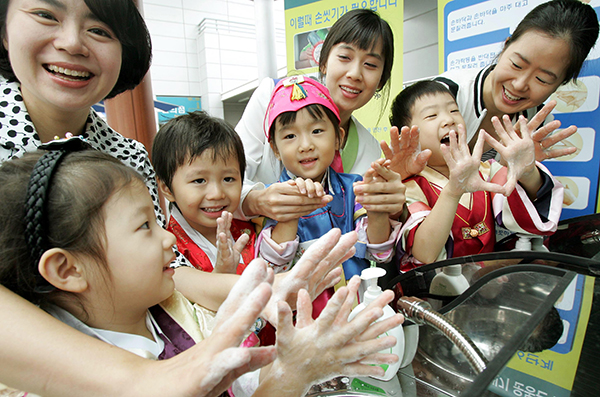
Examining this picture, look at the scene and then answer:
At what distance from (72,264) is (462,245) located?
1187 millimetres

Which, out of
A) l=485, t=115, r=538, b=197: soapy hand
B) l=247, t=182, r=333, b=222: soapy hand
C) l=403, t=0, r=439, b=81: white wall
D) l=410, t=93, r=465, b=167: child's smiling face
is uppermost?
l=403, t=0, r=439, b=81: white wall

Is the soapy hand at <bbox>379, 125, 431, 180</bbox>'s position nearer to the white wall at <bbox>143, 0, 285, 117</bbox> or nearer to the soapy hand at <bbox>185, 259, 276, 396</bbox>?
the soapy hand at <bbox>185, 259, 276, 396</bbox>

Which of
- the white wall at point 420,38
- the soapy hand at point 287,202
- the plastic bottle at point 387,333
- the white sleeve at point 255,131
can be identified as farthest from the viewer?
the white wall at point 420,38

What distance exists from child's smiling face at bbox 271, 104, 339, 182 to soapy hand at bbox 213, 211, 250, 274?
347 mm

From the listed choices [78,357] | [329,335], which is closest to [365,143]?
[329,335]

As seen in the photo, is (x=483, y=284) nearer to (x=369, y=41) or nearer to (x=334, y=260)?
(x=334, y=260)

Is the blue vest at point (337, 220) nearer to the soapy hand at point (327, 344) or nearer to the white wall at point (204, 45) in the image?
the soapy hand at point (327, 344)

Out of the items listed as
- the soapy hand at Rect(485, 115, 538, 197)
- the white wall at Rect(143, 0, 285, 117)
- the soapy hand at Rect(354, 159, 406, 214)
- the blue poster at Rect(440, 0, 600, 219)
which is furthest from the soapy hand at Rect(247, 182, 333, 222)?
the white wall at Rect(143, 0, 285, 117)

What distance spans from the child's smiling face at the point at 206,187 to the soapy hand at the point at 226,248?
0.49 ft

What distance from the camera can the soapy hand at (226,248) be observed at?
874 millimetres

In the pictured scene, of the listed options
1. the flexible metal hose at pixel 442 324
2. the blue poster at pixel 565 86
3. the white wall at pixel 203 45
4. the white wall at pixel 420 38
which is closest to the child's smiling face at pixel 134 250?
the flexible metal hose at pixel 442 324

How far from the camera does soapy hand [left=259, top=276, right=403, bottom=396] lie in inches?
A: 17.9

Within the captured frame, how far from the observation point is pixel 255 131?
4.80 feet

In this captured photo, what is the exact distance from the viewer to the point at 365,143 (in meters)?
1.53
